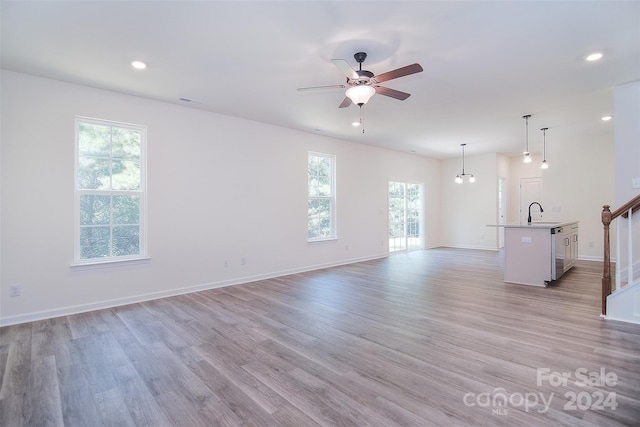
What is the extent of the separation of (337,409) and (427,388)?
65 cm

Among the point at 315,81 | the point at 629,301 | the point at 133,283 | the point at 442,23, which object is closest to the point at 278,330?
the point at 133,283

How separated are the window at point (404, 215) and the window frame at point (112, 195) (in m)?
5.95

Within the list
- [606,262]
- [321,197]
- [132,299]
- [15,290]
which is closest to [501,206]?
[321,197]

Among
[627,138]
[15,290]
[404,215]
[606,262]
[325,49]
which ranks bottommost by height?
[15,290]

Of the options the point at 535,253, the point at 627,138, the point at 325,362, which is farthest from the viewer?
the point at 535,253

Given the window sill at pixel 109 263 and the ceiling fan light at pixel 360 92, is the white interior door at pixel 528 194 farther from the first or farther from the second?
the window sill at pixel 109 263

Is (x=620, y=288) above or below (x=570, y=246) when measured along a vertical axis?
below

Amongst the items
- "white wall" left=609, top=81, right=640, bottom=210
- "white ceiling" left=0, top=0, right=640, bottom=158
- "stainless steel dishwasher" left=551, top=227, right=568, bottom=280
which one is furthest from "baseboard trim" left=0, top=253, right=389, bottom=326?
"white wall" left=609, top=81, right=640, bottom=210

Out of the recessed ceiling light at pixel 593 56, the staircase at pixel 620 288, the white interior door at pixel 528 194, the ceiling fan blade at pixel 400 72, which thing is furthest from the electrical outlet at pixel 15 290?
the white interior door at pixel 528 194

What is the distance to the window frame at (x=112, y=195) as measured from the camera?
3.87 m

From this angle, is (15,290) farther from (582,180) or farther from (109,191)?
(582,180)

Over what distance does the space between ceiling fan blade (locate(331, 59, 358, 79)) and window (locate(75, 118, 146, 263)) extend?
312 cm

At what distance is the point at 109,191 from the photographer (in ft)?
13.5

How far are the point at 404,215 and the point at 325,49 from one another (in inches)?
260
